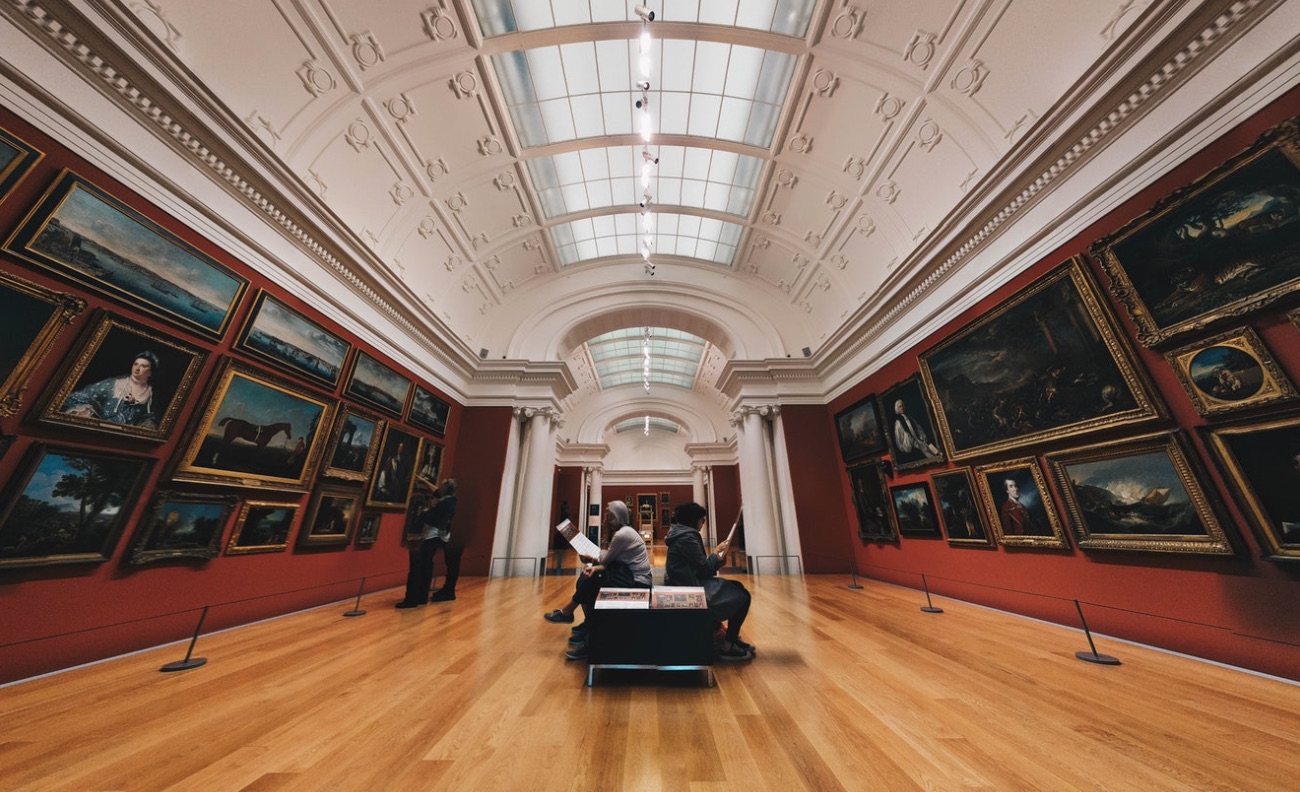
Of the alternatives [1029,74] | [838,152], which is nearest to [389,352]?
[838,152]

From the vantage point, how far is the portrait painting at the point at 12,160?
10.1ft

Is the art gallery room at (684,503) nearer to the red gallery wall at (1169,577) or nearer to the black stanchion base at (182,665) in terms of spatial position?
the red gallery wall at (1169,577)

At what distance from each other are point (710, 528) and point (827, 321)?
11.9m

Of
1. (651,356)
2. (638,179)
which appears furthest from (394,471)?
(651,356)

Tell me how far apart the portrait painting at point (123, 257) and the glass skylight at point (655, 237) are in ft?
24.9

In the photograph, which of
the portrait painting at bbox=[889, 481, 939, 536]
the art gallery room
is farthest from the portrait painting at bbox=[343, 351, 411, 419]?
the portrait painting at bbox=[889, 481, 939, 536]

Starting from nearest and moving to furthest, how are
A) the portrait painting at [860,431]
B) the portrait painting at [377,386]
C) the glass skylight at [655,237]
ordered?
1. the portrait painting at [377,386]
2. the portrait painting at [860,431]
3. the glass skylight at [655,237]

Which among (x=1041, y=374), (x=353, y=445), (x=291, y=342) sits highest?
(x=291, y=342)

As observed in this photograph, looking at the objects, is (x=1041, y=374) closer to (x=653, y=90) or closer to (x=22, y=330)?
(x=653, y=90)

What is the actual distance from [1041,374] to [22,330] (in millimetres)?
9596

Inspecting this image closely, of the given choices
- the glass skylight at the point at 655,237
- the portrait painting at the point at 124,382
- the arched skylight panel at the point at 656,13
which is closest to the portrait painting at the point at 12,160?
the portrait painting at the point at 124,382

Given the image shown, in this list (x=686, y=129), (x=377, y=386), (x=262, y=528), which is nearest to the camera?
(x=262, y=528)

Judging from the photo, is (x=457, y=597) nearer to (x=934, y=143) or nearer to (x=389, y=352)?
(x=389, y=352)

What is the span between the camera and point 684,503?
16.2ft
